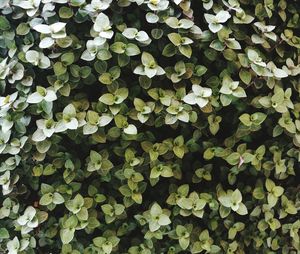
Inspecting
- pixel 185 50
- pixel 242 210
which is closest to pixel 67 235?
pixel 242 210

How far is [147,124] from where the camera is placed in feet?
5.57

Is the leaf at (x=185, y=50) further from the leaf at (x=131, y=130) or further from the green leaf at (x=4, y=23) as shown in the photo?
the green leaf at (x=4, y=23)

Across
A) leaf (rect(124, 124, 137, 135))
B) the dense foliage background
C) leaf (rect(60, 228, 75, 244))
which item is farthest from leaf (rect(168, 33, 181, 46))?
leaf (rect(60, 228, 75, 244))

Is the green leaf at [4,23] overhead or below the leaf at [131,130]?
overhead

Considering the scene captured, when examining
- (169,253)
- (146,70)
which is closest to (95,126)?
(146,70)

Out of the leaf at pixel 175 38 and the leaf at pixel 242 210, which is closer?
the leaf at pixel 175 38

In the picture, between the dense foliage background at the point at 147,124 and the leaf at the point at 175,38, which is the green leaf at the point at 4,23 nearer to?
the dense foliage background at the point at 147,124

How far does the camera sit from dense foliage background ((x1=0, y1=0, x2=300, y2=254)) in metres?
1.61

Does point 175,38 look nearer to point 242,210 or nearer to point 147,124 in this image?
point 147,124

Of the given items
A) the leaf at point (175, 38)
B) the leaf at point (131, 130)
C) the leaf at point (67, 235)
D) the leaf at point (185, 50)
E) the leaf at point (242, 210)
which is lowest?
the leaf at point (67, 235)

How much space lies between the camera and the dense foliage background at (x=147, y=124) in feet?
5.29

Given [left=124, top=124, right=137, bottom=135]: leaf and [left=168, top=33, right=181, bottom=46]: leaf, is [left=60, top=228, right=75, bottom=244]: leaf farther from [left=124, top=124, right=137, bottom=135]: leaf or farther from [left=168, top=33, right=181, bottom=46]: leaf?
[left=168, top=33, right=181, bottom=46]: leaf

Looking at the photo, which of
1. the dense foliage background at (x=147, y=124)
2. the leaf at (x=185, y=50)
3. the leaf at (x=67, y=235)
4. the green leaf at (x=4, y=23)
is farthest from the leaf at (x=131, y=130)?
the green leaf at (x=4, y=23)

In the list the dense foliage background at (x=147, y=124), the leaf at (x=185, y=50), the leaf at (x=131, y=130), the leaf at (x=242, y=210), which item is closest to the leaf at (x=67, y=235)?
the dense foliage background at (x=147, y=124)
